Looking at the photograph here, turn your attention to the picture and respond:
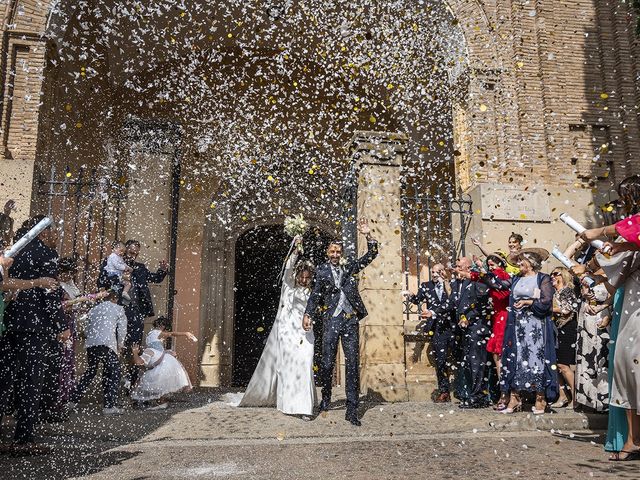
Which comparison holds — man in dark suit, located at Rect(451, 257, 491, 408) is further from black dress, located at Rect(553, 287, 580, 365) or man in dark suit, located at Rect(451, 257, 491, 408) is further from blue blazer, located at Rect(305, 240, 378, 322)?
blue blazer, located at Rect(305, 240, 378, 322)

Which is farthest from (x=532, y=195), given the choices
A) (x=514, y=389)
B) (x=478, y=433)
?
(x=478, y=433)

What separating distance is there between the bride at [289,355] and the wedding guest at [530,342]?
227cm

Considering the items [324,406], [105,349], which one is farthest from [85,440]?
[324,406]

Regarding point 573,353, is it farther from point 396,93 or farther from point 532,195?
point 396,93

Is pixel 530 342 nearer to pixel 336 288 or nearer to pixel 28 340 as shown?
pixel 336 288

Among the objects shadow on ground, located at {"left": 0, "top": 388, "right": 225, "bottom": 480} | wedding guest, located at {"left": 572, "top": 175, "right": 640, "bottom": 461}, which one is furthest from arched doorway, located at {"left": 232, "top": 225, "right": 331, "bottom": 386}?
wedding guest, located at {"left": 572, "top": 175, "right": 640, "bottom": 461}

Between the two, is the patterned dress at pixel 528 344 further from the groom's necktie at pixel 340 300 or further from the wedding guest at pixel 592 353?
the groom's necktie at pixel 340 300

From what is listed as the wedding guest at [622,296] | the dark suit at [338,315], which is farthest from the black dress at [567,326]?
the dark suit at [338,315]

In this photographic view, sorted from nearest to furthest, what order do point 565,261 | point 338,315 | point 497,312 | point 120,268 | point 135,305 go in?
point 565,261 < point 338,315 < point 497,312 < point 120,268 < point 135,305

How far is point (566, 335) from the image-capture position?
266 inches

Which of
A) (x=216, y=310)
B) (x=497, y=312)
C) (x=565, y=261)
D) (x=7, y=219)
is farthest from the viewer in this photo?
(x=216, y=310)

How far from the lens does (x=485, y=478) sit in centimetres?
358

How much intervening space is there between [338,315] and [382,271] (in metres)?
1.72

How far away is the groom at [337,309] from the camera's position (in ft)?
20.8
